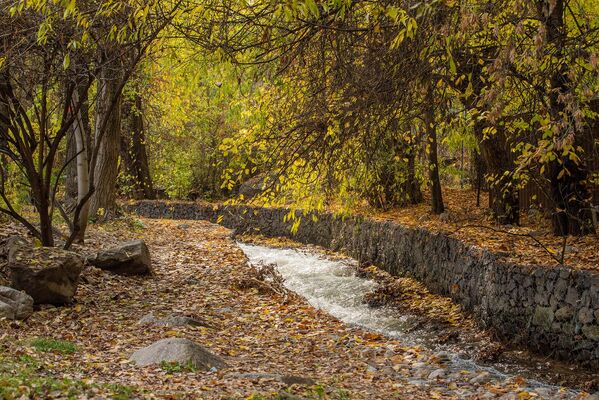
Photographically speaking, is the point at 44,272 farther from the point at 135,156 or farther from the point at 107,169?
the point at 135,156

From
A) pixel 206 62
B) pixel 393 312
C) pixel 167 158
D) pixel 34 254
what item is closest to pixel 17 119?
pixel 34 254

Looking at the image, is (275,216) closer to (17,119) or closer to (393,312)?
(393,312)

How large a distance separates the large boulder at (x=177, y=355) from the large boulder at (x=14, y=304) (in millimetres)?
1799

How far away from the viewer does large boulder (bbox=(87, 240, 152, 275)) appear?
11.1 metres

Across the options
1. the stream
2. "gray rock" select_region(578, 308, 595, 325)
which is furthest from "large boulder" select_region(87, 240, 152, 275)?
"gray rock" select_region(578, 308, 595, 325)

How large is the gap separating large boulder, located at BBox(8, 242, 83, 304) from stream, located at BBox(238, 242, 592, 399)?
4562mm

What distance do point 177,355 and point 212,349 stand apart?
111 centimetres

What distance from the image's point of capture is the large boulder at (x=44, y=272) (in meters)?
8.36

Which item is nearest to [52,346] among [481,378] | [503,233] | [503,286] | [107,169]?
[481,378]

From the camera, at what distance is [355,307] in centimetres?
1209

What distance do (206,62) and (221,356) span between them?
3.48 metres

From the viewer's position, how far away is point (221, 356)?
297 inches

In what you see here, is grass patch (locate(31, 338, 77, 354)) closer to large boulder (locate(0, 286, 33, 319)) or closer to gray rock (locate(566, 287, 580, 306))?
large boulder (locate(0, 286, 33, 319))

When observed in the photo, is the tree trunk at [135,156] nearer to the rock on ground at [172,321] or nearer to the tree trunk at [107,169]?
the tree trunk at [107,169]
